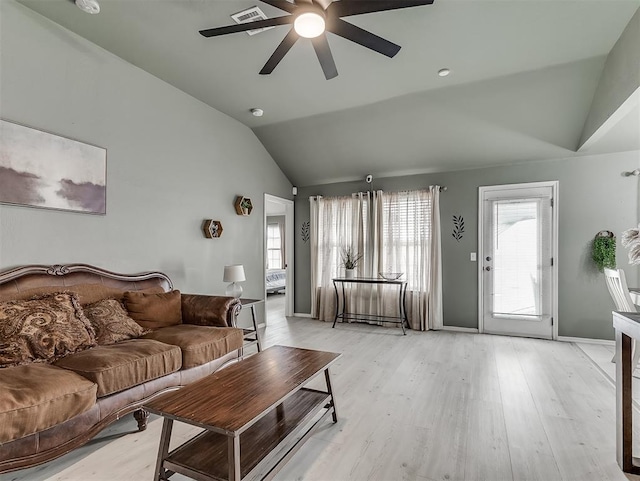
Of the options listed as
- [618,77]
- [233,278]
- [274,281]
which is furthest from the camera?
[274,281]

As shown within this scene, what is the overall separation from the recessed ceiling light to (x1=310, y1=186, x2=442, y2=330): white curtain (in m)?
3.90

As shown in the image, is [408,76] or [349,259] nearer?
[408,76]

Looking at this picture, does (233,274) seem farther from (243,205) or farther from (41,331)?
(41,331)

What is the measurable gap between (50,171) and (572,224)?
577 centimetres

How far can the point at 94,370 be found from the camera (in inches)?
77.8

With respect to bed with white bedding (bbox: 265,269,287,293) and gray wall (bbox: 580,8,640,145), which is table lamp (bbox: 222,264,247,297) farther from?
bed with white bedding (bbox: 265,269,287,293)

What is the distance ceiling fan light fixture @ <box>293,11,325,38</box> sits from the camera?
6.44 ft

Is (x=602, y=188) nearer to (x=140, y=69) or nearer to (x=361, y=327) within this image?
(x=361, y=327)

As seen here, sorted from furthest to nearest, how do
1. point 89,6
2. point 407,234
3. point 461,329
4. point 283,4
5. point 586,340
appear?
point 407,234
point 461,329
point 586,340
point 89,6
point 283,4

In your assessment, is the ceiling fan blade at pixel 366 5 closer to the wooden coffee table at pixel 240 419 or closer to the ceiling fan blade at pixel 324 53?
the ceiling fan blade at pixel 324 53

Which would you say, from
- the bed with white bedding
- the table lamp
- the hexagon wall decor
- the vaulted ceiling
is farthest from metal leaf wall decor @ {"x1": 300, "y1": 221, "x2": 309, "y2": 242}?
the bed with white bedding

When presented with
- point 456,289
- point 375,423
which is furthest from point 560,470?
point 456,289

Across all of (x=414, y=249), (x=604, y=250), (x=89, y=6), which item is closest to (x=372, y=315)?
(x=414, y=249)

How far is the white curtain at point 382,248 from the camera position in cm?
503
